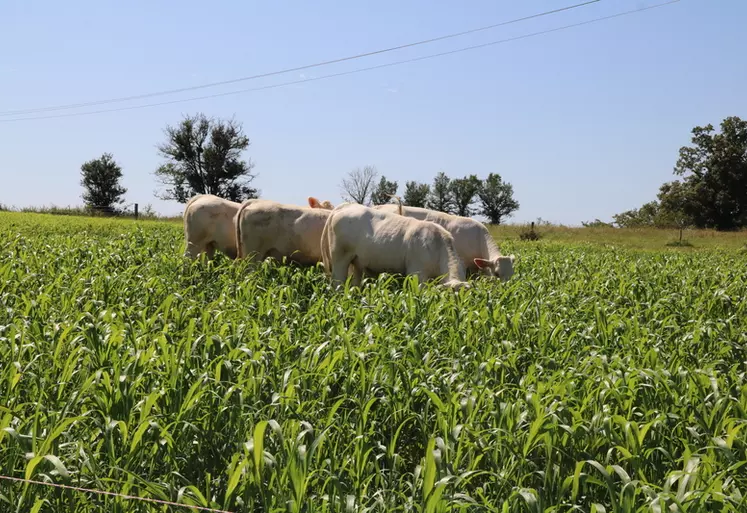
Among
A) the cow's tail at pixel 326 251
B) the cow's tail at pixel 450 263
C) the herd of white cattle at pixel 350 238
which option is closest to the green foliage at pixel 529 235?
the herd of white cattle at pixel 350 238

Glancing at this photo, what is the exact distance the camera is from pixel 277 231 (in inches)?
486

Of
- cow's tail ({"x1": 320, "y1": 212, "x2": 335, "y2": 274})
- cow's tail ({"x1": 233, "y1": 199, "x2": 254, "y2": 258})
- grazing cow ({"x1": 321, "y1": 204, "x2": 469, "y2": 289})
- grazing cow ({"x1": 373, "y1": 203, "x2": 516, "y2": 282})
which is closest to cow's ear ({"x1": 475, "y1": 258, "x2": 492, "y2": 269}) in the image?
grazing cow ({"x1": 373, "y1": 203, "x2": 516, "y2": 282})

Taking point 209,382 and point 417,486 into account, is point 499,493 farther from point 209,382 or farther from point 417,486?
point 209,382

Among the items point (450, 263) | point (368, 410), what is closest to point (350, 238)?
point (450, 263)

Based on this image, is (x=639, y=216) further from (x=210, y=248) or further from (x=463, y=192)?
(x=210, y=248)

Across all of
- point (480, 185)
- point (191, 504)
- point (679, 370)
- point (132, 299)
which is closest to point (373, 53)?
point (132, 299)

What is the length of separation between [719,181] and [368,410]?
6125 cm

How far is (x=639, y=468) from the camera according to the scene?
3.66m

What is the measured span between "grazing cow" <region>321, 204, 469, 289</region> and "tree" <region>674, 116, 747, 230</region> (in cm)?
5380

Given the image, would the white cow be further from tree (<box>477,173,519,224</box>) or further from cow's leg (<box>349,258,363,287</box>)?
tree (<box>477,173,519,224</box>)

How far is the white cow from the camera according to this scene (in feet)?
40.3

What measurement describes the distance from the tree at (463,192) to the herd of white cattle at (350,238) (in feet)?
270

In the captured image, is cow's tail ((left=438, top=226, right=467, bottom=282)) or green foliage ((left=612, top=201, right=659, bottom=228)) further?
green foliage ((left=612, top=201, right=659, bottom=228))

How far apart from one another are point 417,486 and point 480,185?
95.3 metres
